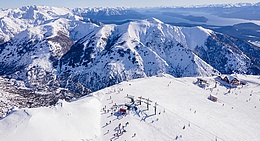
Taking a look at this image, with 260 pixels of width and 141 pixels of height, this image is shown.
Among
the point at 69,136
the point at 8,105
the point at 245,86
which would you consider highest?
the point at 69,136

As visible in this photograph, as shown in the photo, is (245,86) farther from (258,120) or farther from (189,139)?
(189,139)

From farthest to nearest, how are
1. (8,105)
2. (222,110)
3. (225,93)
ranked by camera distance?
1. (8,105)
2. (225,93)
3. (222,110)

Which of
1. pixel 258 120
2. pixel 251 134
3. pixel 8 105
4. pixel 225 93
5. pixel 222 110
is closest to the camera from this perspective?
pixel 251 134

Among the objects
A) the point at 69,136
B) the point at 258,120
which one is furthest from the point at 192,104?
the point at 69,136

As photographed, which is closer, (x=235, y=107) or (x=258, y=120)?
(x=258, y=120)

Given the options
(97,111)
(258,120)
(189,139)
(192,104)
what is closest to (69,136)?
(97,111)

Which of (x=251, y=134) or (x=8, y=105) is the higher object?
(x=251, y=134)
